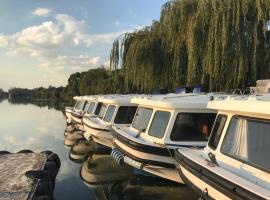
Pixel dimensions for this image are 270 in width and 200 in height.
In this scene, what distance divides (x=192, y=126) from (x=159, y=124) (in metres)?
0.92

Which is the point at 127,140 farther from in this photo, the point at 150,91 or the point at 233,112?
the point at 150,91

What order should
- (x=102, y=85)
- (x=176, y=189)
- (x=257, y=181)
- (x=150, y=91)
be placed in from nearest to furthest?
(x=257, y=181) < (x=176, y=189) < (x=150, y=91) < (x=102, y=85)

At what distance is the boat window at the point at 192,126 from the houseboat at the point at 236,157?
2.22 m

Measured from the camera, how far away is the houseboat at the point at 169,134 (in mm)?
10211

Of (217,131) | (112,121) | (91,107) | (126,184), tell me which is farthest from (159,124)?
(91,107)

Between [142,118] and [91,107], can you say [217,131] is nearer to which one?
[142,118]

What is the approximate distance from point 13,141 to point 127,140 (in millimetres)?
13756

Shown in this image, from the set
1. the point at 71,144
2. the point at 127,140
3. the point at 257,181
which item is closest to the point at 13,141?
the point at 71,144

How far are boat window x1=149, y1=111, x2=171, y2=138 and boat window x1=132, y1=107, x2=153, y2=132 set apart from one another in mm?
553

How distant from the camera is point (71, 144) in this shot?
20.9m

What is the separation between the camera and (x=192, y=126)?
1061 centimetres

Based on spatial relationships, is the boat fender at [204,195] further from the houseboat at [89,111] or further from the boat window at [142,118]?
the houseboat at [89,111]

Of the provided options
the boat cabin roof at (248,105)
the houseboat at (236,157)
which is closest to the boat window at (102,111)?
the houseboat at (236,157)

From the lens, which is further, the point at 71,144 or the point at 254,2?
the point at 71,144
